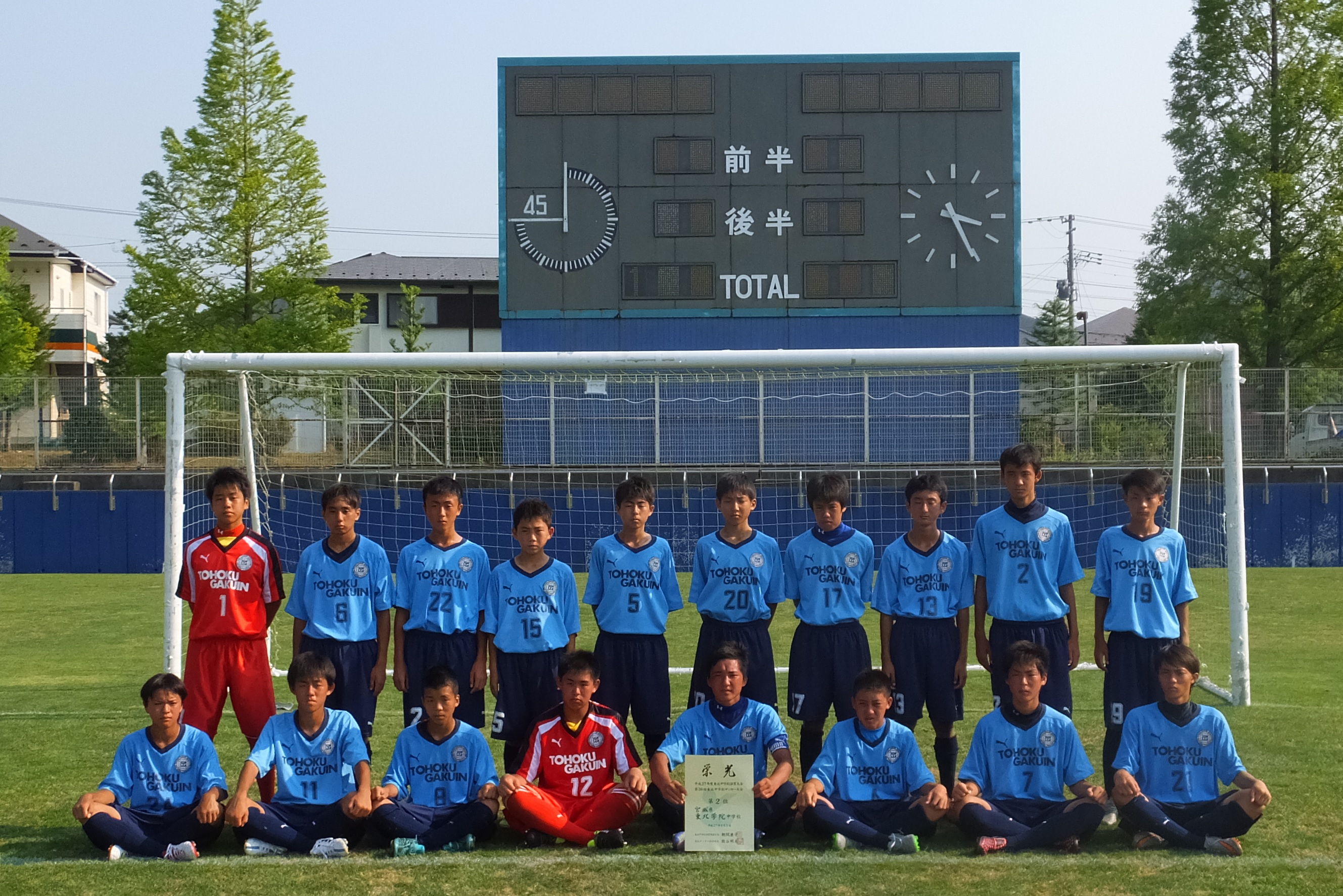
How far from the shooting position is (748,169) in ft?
45.2

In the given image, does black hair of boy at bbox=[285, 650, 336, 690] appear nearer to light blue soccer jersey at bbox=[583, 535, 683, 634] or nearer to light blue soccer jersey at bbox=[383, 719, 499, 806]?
light blue soccer jersey at bbox=[383, 719, 499, 806]

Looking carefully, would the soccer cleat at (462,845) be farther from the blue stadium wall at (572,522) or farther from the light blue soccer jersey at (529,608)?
the blue stadium wall at (572,522)

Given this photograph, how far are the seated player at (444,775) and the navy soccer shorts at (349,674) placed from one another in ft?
1.73

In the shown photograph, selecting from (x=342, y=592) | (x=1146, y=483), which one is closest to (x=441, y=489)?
(x=342, y=592)

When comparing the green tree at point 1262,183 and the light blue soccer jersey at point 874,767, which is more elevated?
the green tree at point 1262,183

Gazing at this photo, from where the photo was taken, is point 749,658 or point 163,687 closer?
point 163,687

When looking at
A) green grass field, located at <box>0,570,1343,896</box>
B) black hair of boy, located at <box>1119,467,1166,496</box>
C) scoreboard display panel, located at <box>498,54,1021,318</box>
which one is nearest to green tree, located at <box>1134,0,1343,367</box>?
scoreboard display panel, located at <box>498,54,1021,318</box>

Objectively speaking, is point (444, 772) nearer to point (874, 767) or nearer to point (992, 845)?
point (874, 767)

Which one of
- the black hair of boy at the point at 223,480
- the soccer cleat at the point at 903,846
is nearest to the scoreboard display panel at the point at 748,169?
the black hair of boy at the point at 223,480

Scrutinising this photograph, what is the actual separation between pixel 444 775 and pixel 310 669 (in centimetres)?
61

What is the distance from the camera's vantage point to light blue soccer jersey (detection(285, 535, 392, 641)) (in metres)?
4.87

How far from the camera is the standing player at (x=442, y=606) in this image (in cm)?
482

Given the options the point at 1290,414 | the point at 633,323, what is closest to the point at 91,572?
the point at 633,323

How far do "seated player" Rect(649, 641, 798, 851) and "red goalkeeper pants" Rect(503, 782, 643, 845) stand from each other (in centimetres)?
13
